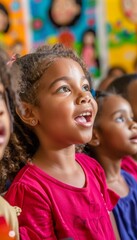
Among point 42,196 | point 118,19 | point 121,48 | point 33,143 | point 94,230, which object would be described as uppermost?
point 118,19

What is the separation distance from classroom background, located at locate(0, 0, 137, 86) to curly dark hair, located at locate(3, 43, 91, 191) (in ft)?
7.56

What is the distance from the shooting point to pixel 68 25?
3.57 metres

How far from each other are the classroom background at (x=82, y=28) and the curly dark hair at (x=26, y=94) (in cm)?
231

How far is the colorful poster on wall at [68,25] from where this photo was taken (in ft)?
11.5

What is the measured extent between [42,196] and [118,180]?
1.47 feet

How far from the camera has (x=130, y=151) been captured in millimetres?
1399

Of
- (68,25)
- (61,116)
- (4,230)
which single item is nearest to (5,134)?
(4,230)

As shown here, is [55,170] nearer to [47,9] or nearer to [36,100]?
[36,100]

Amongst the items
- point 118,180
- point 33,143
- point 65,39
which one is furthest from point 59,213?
point 65,39

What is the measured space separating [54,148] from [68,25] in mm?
2587

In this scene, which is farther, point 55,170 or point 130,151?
point 130,151

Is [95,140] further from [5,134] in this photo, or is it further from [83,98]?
[5,134]

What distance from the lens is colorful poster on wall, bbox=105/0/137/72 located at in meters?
3.65

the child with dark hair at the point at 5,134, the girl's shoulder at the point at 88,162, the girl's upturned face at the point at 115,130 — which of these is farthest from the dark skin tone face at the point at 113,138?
the child with dark hair at the point at 5,134
